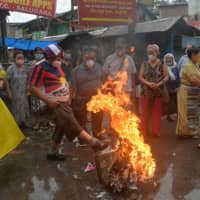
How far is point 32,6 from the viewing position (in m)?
10.6

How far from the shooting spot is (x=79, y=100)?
6.79 m

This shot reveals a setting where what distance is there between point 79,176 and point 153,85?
8.92 ft

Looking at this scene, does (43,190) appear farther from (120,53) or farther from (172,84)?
(172,84)

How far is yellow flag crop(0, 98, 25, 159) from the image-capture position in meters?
5.50

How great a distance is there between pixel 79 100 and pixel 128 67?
1.49 meters

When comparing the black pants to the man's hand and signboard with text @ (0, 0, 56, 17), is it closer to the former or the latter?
the man's hand

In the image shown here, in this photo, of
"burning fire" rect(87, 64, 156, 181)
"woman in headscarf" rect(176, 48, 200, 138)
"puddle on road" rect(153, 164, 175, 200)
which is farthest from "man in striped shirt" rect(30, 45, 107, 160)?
"woman in headscarf" rect(176, 48, 200, 138)

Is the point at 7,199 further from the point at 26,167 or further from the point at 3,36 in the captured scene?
the point at 3,36

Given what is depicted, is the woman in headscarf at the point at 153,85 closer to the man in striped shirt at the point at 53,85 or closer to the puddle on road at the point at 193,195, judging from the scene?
the man in striped shirt at the point at 53,85

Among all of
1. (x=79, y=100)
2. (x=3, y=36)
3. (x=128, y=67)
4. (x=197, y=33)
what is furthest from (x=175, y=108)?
(x=197, y=33)

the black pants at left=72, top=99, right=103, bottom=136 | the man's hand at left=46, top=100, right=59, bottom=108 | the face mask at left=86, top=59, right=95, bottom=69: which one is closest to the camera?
the man's hand at left=46, top=100, right=59, bottom=108

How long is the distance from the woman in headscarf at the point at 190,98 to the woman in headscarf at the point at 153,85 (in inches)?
16.3

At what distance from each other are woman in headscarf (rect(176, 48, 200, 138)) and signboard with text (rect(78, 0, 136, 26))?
6154 millimetres

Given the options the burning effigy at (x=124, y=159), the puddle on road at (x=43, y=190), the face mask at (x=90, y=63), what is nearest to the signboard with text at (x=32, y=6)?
the face mask at (x=90, y=63)
